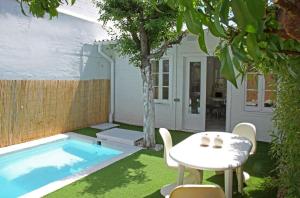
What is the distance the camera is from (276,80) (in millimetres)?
4535

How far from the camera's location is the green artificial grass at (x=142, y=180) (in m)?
5.39

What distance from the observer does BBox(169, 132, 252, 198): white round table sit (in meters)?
4.14

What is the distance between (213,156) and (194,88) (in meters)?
6.48

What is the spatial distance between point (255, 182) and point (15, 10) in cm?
839

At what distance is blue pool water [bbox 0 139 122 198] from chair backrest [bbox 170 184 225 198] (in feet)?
15.0

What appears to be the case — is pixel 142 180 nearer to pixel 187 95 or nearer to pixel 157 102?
pixel 187 95

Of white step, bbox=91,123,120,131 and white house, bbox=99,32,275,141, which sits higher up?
white house, bbox=99,32,275,141

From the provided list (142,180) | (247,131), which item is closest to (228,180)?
(142,180)

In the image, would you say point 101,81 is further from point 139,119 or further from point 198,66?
point 198,66

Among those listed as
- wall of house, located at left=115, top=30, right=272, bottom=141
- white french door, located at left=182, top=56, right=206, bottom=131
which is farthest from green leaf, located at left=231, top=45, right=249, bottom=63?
white french door, located at left=182, top=56, right=206, bottom=131

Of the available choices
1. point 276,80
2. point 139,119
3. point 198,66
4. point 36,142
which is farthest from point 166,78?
point 276,80

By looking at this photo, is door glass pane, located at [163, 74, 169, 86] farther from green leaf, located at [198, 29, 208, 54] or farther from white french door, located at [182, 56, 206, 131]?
green leaf, located at [198, 29, 208, 54]

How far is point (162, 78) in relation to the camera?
1125 cm

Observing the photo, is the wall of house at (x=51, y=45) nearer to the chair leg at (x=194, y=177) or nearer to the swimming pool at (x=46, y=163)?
the swimming pool at (x=46, y=163)
